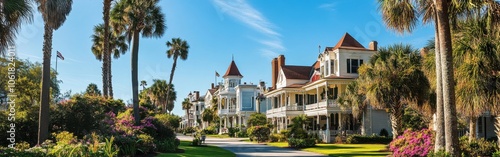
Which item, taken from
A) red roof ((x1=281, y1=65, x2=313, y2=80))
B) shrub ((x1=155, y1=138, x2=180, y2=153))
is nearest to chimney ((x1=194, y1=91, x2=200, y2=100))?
red roof ((x1=281, y1=65, x2=313, y2=80))

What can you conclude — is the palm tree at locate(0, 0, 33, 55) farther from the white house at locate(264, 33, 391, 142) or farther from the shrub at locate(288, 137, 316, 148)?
the white house at locate(264, 33, 391, 142)

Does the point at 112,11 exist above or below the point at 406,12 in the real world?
above

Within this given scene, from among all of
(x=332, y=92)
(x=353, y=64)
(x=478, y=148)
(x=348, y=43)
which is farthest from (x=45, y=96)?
(x=348, y=43)

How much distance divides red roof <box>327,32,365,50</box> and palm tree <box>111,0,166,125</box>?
17267 millimetres

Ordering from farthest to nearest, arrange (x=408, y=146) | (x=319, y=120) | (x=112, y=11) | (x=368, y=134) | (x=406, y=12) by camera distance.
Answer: (x=319, y=120) < (x=368, y=134) < (x=112, y=11) < (x=408, y=146) < (x=406, y=12)

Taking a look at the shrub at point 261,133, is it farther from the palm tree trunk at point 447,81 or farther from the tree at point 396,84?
the palm tree trunk at point 447,81

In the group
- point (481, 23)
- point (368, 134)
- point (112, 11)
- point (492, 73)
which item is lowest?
point (368, 134)

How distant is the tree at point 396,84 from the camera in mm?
27219

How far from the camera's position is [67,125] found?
24.3 meters

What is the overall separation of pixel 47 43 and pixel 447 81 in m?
18.6

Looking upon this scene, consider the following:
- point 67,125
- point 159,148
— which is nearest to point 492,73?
point 159,148

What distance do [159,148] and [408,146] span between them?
44.5 feet

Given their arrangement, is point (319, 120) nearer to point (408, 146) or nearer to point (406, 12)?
point (408, 146)

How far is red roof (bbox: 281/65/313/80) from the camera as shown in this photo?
162ft
